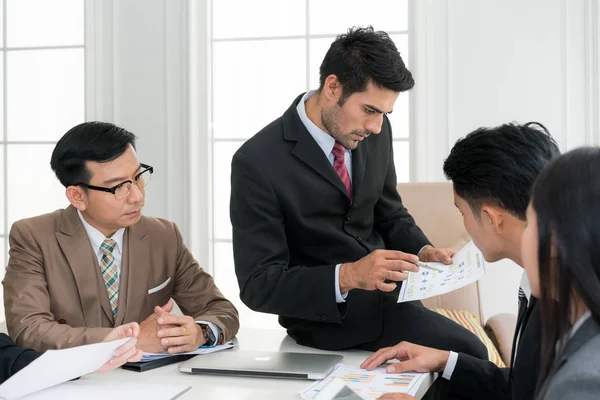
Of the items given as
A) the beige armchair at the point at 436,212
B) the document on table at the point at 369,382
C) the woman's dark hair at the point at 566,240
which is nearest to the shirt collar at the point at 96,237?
the document on table at the point at 369,382

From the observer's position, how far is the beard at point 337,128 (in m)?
2.23

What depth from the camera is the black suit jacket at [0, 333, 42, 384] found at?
173cm

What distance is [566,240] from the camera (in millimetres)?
1046

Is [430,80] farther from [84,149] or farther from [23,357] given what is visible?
[23,357]

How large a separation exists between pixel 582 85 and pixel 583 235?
9.36ft

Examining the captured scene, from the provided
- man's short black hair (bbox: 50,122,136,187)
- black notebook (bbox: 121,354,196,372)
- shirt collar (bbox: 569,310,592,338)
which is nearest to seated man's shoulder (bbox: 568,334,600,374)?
shirt collar (bbox: 569,310,592,338)

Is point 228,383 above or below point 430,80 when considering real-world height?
below

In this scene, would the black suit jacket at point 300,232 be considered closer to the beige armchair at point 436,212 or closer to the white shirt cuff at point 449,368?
the white shirt cuff at point 449,368

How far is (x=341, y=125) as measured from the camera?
2.23 m

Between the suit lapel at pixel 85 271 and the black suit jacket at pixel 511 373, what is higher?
the suit lapel at pixel 85 271

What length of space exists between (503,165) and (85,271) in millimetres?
1186

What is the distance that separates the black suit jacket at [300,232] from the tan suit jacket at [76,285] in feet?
0.65

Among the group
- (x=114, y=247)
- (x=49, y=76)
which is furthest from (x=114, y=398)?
(x=49, y=76)

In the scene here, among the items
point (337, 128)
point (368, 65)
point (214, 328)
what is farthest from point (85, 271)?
point (368, 65)
